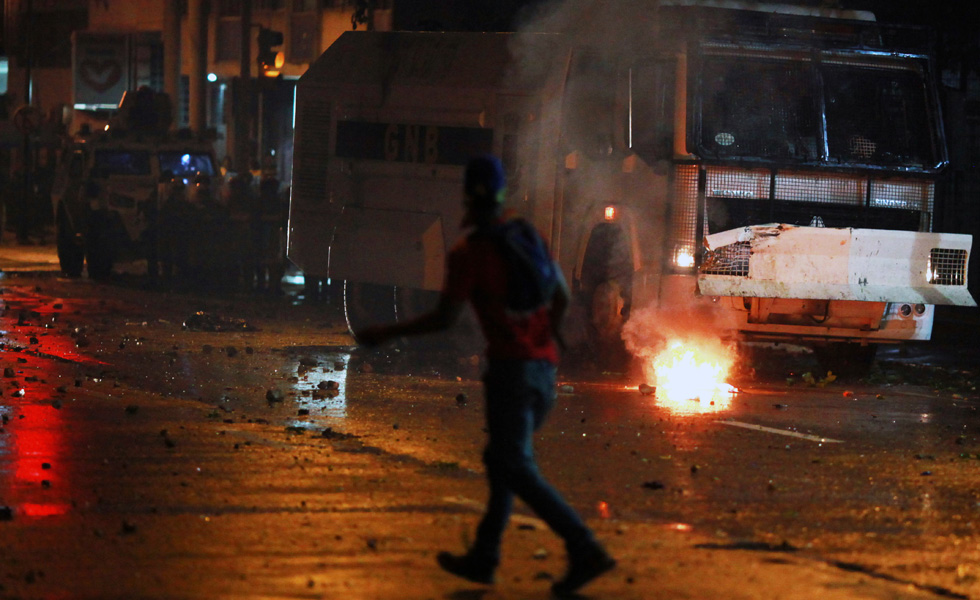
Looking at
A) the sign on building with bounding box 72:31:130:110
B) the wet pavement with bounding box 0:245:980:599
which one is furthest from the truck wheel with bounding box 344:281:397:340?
the sign on building with bounding box 72:31:130:110

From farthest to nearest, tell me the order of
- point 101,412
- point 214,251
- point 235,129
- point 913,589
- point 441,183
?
point 235,129 < point 214,251 < point 441,183 < point 101,412 < point 913,589

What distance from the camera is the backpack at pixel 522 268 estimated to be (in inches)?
209

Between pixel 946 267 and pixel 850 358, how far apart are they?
64.1 inches

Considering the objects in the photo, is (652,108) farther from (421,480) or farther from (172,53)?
(172,53)

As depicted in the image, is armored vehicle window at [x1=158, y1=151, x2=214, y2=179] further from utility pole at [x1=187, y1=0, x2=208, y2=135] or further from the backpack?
the backpack

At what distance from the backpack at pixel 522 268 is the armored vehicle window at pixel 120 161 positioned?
18.1 meters

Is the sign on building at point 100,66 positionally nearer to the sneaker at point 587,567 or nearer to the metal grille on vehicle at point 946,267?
the metal grille on vehicle at point 946,267

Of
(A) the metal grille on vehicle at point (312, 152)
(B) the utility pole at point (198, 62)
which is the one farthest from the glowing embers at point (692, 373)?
(B) the utility pole at point (198, 62)

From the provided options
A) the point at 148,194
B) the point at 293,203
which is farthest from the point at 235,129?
the point at 293,203

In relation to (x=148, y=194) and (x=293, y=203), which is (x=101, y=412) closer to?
(x=293, y=203)

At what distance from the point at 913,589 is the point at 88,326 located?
11.8 meters

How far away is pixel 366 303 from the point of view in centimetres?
1555

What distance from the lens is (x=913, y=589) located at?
5.80m

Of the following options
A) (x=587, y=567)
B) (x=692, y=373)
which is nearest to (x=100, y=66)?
(x=692, y=373)
